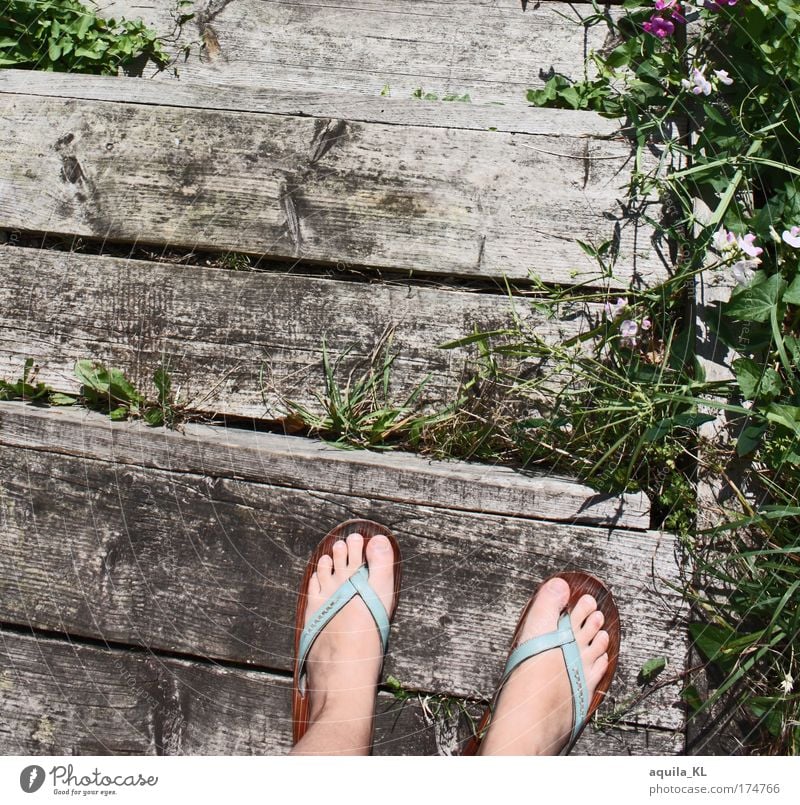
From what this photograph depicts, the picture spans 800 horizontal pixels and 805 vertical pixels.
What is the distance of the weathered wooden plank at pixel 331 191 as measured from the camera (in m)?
1.76

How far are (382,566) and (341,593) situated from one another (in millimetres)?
145

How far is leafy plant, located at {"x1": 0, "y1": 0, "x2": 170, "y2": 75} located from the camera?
197 centimetres

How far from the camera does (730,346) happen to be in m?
1.63

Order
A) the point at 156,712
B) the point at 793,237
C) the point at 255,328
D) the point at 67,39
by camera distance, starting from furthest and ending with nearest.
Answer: the point at 67,39 → the point at 255,328 → the point at 156,712 → the point at 793,237

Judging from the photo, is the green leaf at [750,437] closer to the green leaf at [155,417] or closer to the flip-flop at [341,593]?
the flip-flop at [341,593]

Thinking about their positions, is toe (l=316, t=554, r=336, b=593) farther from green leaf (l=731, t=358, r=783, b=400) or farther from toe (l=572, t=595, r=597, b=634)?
green leaf (l=731, t=358, r=783, b=400)

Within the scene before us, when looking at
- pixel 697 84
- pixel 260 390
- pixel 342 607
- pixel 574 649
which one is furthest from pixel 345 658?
pixel 697 84

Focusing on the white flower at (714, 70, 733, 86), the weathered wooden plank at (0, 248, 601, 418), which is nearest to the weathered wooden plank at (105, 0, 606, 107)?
the white flower at (714, 70, 733, 86)

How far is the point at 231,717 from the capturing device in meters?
1.65

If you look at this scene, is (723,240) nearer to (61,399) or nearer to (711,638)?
(711,638)

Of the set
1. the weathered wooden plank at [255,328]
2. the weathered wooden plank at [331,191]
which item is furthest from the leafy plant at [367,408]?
the weathered wooden plank at [331,191]

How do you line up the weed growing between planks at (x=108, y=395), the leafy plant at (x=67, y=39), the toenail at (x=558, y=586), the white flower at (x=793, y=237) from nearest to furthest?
the white flower at (x=793, y=237) → the toenail at (x=558, y=586) → the weed growing between planks at (x=108, y=395) → the leafy plant at (x=67, y=39)

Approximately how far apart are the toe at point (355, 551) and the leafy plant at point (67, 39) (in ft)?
5.01

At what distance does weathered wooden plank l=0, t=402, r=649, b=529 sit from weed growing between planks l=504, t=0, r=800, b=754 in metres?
0.09
